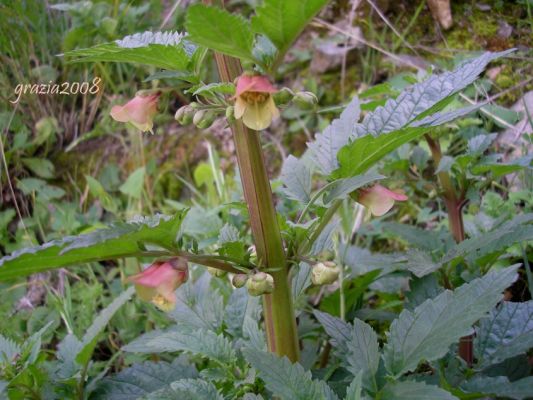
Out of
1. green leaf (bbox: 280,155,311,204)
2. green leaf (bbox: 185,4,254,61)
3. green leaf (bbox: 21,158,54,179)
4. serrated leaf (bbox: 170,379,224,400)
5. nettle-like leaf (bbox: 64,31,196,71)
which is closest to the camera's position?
green leaf (bbox: 185,4,254,61)

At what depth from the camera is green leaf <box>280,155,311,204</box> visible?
3.36ft

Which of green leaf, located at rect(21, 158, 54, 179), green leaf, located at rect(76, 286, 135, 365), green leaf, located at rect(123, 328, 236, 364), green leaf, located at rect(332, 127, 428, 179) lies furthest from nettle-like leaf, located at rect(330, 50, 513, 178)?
green leaf, located at rect(21, 158, 54, 179)

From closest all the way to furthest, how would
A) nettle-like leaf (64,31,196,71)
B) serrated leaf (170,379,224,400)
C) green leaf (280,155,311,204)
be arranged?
nettle-like leaf (64,31,196,71), serrated leaf (170,379,224,400), green leaf (280,155,311,204)

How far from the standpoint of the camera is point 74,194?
2365mm

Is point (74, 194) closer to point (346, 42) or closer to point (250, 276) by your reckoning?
point (346, 42)

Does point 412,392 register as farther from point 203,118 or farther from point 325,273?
point 203,118

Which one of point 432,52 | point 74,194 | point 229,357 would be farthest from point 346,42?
point 229,357

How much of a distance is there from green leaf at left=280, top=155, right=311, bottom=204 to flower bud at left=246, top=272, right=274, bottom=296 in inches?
9.0

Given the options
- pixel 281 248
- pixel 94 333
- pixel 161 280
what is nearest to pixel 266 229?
pixel 281 248

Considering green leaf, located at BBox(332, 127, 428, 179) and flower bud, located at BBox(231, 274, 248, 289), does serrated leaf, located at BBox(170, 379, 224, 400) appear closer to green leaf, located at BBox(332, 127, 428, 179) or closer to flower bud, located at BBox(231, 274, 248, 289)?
flower bud, located at BBox(231, 274, 248, 289)

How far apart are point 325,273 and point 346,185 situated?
0.13 meters

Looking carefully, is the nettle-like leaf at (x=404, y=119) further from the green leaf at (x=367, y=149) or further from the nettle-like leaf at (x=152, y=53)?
the nettle-like leaf at (x=152, y=53)

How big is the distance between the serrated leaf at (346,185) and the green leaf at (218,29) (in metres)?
0.24

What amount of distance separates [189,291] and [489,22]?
1503 millimetres
